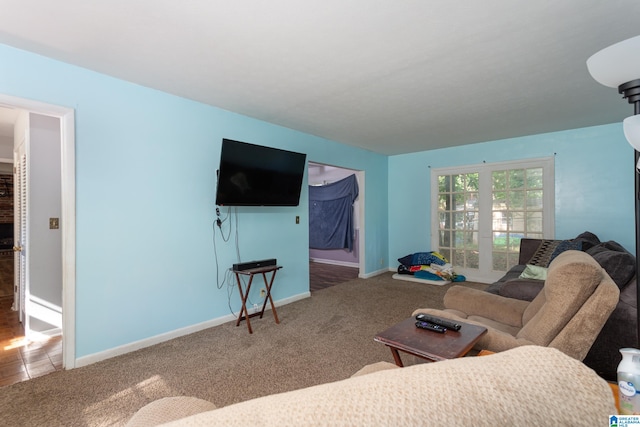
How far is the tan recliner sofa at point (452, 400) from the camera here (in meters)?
0.41

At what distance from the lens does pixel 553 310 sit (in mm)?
1479

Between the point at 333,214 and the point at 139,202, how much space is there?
5.03m

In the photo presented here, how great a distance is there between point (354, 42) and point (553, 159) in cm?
392

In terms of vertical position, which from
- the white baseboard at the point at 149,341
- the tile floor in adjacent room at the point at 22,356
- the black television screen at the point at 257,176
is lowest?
the tile floor in adjacent room at the point at 22,356

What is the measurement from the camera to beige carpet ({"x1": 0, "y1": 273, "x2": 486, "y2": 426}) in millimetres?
1885

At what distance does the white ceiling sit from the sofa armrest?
1800 millimetres

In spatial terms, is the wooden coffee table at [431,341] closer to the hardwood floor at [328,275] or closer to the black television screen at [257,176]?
the black television screen at [257,176]

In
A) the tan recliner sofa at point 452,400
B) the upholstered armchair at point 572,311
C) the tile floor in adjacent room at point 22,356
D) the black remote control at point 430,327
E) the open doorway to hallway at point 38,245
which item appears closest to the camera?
the tan recliner sofa at point 452,400

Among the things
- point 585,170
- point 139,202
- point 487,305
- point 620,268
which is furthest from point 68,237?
point 585,170

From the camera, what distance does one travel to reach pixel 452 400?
1.39ft

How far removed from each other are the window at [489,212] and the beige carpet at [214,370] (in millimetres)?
2310

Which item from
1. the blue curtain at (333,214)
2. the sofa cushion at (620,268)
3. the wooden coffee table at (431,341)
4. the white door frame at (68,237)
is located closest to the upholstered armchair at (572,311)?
the wooden coffee table at (431,341)

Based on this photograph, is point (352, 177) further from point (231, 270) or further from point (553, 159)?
point (231, 270)

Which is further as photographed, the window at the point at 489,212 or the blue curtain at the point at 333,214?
the blue curtain at the point at 333,214
